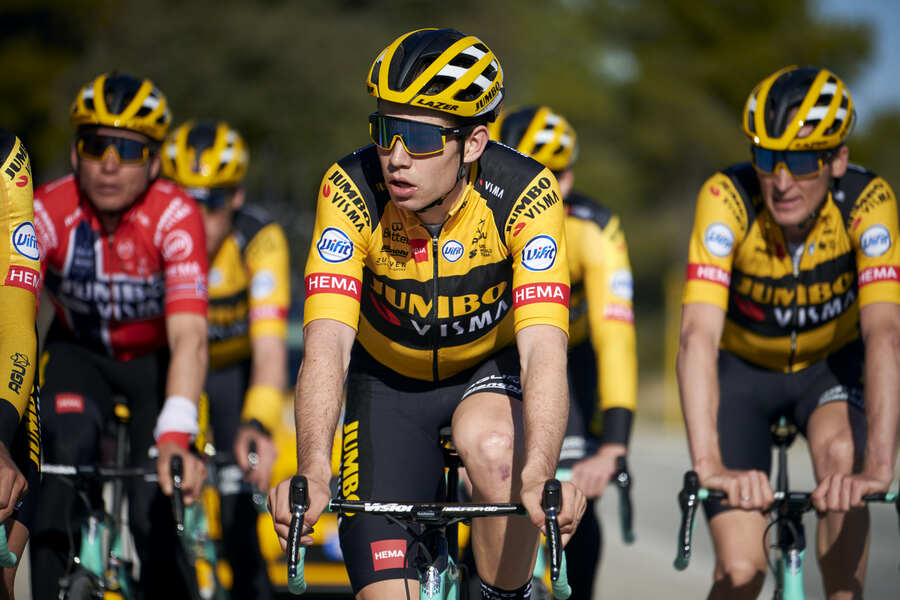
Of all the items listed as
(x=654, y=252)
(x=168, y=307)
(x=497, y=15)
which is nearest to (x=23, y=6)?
(x=497, y=15)

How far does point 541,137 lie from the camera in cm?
638

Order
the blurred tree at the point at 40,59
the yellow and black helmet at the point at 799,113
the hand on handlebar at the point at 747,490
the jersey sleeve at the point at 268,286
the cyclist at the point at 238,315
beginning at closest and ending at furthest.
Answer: the hand on handlebar at the point at 747,490 < the yellow and black helmet at the point at 799,113 < the cyclist at the point at 238,315 < the jersey sleeve at the point at 268,286 < the blurred tree at the point at 40,59

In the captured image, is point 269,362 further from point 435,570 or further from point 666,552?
point 666,552

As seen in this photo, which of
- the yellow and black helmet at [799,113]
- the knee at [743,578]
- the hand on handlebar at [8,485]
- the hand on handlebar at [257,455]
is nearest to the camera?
the hand on handlebar at [8,485]

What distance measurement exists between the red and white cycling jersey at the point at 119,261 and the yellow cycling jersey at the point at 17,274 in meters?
1.31

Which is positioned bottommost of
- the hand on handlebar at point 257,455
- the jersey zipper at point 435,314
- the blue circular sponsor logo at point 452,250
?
the hand on handlebar at point 257,455

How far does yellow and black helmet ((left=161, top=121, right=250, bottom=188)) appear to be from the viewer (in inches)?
285

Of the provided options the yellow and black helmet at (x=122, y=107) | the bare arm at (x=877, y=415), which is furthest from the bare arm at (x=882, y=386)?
the yellow and black helmet at (x=122, y=107)

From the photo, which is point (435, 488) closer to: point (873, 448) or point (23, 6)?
point (873, 448)

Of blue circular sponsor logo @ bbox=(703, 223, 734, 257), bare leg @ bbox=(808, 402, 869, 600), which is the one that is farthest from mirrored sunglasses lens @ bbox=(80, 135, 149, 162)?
Answer: bare leg @ bbox=(808, 402, 869, 600)

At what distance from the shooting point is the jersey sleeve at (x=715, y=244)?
5047 millimetres

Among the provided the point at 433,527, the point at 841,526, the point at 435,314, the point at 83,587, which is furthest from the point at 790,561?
the point at 83,587

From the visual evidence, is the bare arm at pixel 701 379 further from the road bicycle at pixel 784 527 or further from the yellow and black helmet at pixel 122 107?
the yellow and black helmet at pixel 122 107

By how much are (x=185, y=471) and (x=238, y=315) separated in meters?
2.43
